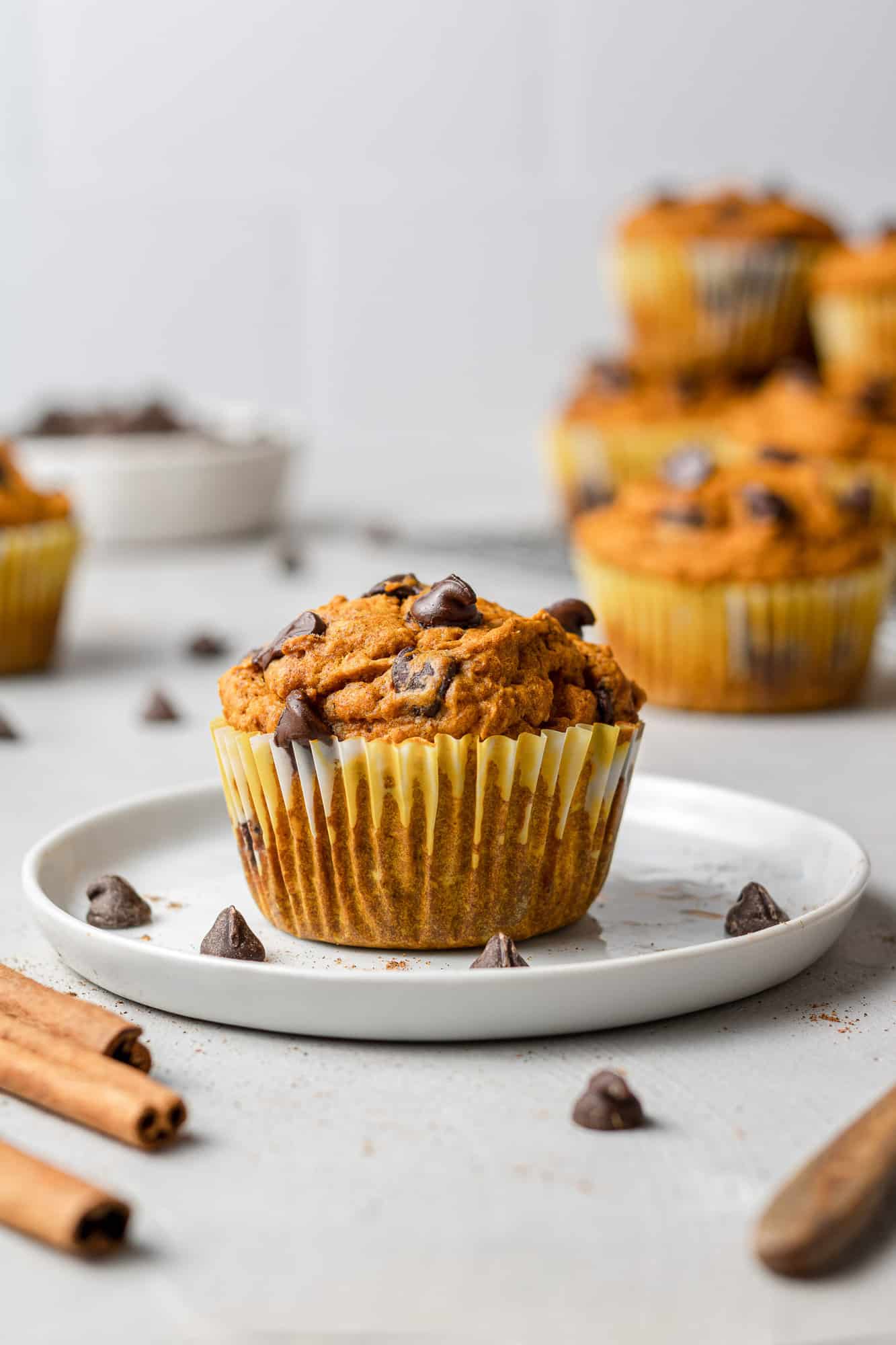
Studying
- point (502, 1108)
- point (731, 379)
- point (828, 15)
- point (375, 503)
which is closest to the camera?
point (502, 1108)

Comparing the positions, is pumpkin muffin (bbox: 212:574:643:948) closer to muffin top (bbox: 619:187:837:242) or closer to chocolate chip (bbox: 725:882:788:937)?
chocolate chip (bbox: 725:882:788:937)

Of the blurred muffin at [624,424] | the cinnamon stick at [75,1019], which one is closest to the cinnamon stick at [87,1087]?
the cinnamon stick at [75,1019]

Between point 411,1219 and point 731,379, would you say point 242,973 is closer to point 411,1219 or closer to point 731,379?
point 411,1219

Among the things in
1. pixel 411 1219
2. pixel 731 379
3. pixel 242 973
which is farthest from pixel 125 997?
pixel 731 379

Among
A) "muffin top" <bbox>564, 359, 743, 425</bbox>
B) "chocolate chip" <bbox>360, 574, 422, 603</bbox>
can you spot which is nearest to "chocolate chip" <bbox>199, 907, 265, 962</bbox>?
"chocolate chip" <bbox>360, 574, 422, 603</bbox>

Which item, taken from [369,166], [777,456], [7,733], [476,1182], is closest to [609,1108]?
[476,1182]

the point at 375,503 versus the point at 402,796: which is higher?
the point at 402,796

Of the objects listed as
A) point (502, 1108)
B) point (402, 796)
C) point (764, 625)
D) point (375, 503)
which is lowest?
point (375, 503)
